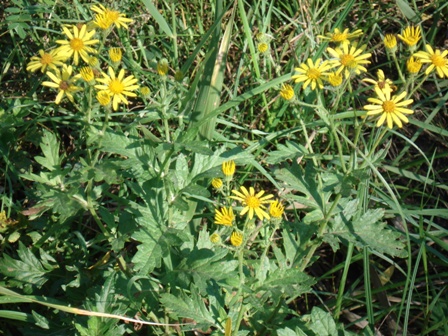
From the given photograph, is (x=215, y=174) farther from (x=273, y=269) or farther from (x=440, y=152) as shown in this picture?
(x=440, y=152)

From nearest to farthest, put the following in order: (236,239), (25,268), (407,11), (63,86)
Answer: (236,239) → (63,86) → (25,268) → (407,11)

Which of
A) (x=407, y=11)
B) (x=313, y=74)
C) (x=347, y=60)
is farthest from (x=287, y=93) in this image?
(x=407, y=11)

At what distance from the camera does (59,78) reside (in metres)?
2.12

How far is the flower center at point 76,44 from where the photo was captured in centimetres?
213

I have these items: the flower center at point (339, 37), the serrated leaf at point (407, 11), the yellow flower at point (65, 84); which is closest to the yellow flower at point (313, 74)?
the flower center at point (339, 37)

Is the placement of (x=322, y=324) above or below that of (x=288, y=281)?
below

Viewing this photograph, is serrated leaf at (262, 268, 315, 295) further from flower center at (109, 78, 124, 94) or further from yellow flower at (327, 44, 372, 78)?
flower center at (109, 78, 124, 94)

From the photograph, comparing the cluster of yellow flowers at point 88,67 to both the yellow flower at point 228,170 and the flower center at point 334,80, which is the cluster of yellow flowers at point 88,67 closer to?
the yellow flower at point 228,170

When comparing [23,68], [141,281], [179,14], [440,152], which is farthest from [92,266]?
[440,152]

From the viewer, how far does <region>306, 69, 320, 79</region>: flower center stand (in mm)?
2129

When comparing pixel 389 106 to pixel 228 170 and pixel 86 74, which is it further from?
pixel 86 74

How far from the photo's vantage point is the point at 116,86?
2.05m

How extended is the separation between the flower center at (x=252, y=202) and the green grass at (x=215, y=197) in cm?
5

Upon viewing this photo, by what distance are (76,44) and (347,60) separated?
3.15 ft
